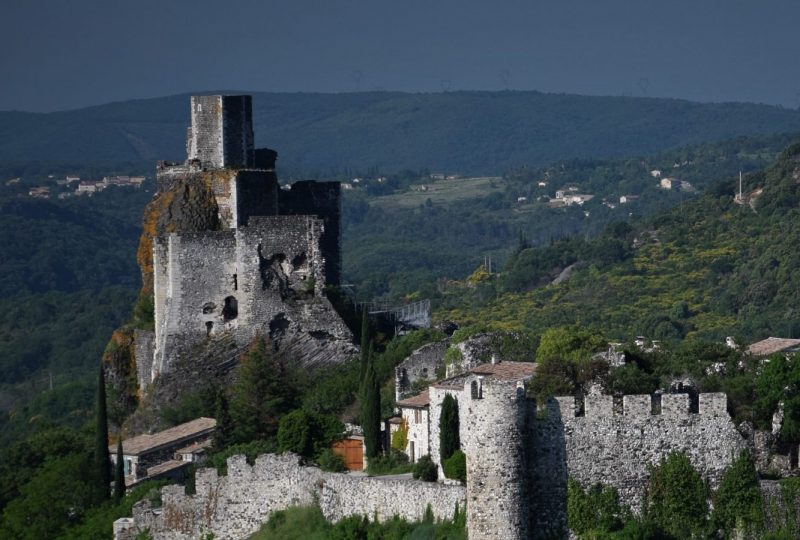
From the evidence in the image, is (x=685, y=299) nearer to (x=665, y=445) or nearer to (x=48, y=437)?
(x=48, y=437)

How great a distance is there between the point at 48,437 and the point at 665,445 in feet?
65.0

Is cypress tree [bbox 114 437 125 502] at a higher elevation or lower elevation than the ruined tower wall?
lower

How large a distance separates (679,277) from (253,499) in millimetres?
55314

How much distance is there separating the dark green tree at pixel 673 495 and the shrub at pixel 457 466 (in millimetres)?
3245

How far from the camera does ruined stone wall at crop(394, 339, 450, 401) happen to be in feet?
168

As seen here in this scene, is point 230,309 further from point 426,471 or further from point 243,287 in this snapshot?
point 426,471

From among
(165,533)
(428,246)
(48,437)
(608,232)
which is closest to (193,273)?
(48,437)

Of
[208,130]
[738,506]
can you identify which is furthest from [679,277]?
[738,506]

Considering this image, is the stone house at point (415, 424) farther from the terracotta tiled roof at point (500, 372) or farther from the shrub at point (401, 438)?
the terracotta tiled roof at point (500, 372)

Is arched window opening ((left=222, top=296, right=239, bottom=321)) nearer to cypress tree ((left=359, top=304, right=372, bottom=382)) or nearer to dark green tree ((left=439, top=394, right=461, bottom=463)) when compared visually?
cypress tree ((left=359, top=304, right=372, bottom=382))

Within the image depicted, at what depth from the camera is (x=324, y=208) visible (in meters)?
60.9

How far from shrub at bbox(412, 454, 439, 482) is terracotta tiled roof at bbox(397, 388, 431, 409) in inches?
103

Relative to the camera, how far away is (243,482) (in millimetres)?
45562

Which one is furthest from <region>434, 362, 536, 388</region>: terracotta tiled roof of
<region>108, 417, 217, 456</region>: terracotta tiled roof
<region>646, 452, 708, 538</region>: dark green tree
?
<region>108, 417, 217, 456</region>: terracotta tiled roof
